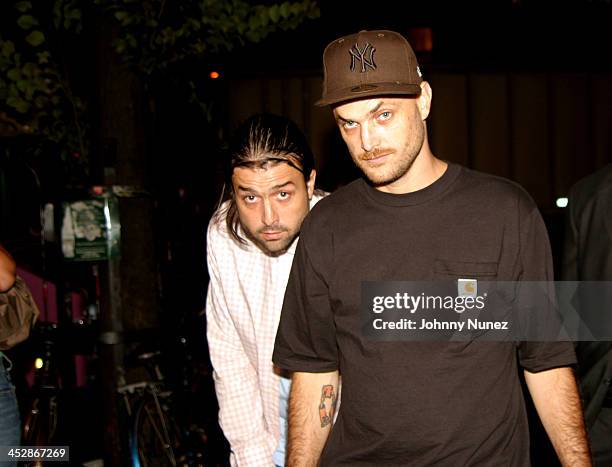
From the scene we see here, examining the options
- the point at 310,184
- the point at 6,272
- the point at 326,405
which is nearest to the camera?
the point at 326,405

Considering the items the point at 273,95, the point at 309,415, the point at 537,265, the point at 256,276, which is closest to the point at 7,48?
the point at 273,95

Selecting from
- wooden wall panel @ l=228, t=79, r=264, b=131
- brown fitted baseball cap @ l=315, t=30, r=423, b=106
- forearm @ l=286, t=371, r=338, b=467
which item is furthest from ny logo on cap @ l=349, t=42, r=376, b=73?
wooden wall panel @ l=228, t=79, r=264, b=131

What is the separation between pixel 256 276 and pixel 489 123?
4.91 metres

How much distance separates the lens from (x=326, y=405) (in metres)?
2.63

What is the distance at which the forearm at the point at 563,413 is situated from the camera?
7.51 feet

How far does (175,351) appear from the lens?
487cm

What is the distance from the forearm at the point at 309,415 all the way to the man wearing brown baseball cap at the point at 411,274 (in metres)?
0.04

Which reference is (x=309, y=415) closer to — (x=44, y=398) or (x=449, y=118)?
(x=44, y=398)

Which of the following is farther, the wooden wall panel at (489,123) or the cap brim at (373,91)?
the wooden wall panel at (489,123)

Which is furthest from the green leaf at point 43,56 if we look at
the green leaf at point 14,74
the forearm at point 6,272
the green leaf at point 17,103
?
the forearm at point 6,272

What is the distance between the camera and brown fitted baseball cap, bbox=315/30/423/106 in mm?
2398

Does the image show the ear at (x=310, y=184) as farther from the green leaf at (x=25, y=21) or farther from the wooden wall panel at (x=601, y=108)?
the wooden wall panel at (x=601, y=108)

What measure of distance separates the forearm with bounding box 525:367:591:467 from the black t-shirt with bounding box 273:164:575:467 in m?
0.05

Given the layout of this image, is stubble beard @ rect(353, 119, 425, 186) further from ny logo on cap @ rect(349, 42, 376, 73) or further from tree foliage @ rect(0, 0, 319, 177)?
tree foliage @ rect(0, 0, 319, 177)
